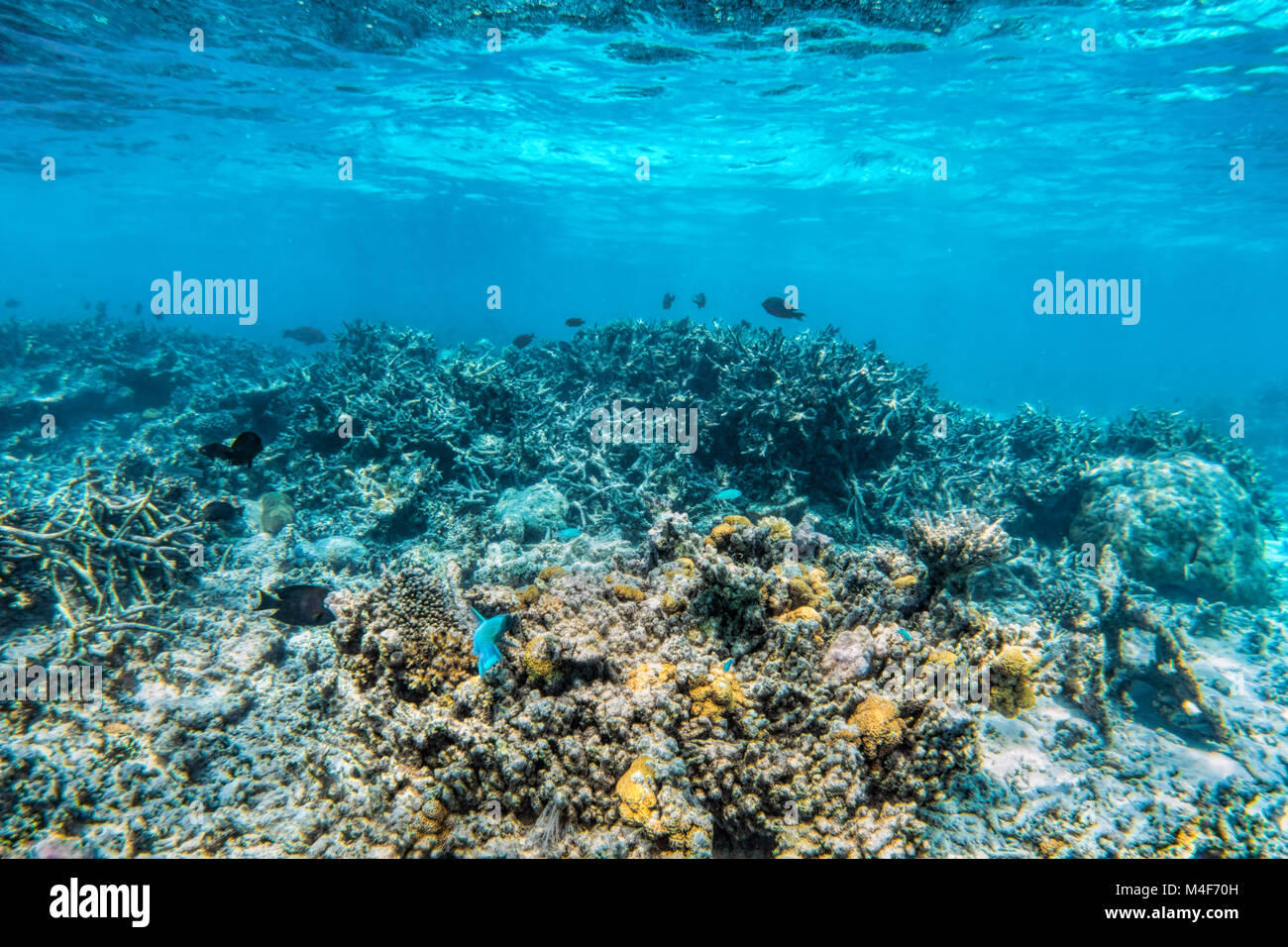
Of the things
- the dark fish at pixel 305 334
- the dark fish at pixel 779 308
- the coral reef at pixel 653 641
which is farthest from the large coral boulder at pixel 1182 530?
the dark fish at pixel 305 334

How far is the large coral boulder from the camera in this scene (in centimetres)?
805

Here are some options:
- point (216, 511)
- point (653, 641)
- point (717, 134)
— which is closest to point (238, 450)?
point (216, 511)

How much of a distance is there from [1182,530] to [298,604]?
11.3m

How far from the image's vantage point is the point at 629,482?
8.19 m

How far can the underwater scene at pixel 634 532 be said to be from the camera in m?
3.17

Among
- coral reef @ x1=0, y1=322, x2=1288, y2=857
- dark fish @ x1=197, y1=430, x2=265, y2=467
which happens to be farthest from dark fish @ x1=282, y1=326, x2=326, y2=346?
dark fish @ x1=197, y1=430, x2=265, y2=467

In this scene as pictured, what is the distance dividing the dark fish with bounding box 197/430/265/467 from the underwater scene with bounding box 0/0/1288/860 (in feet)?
0.18

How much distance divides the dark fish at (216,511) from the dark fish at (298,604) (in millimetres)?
3717

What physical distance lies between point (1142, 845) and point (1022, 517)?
6.73 metres

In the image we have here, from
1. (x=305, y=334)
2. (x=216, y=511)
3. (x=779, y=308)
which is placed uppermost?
(x=305, y=334)

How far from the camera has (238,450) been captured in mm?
5234

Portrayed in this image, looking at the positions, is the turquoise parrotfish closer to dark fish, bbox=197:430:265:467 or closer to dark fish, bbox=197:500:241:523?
dark fish, bbox=197:430:265:467

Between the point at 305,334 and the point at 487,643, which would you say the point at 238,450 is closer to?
the point at 487,643

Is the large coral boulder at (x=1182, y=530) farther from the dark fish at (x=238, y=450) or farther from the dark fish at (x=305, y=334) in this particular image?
the dark fish at (x=305, y=334)
